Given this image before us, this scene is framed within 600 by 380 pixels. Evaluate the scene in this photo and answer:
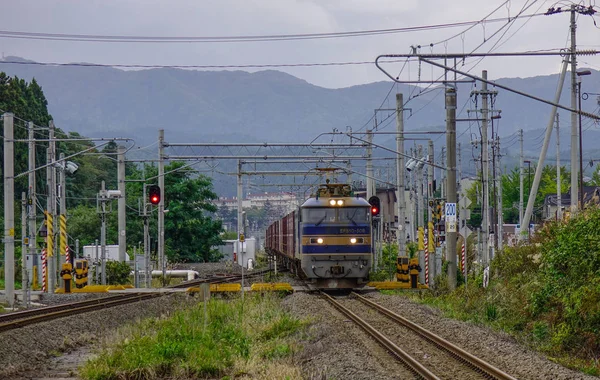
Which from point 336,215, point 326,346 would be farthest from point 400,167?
point 326,346

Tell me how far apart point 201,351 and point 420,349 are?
411cm

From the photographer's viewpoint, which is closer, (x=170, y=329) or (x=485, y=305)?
(x=170, y=329)

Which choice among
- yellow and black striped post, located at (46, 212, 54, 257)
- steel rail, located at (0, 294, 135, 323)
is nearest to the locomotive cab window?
steel rail, located at (0, 294, 135, 323)

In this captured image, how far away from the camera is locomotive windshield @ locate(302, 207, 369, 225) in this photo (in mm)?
29828

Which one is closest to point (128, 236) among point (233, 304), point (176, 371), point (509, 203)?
point (509, 203)

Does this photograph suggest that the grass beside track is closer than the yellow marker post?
Yes

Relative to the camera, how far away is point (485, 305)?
→ 22938 mm

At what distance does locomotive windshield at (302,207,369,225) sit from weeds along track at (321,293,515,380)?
6280 millimetres

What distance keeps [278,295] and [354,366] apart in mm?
16227

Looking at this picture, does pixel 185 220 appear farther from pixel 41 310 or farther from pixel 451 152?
pixel 41 310

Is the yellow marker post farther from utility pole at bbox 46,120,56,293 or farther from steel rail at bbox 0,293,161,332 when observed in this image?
steel rail at bbox 0,293,161,332

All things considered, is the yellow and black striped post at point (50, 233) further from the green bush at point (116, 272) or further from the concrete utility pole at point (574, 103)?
the concrete utility pole at point (574, 103)

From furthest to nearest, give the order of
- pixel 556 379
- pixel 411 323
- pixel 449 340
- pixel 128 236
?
pixel 128 236
pixel 411 323
pixel 449 340
pixel 556 379

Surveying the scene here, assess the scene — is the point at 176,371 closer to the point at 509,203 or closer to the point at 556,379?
the point at 556,379
